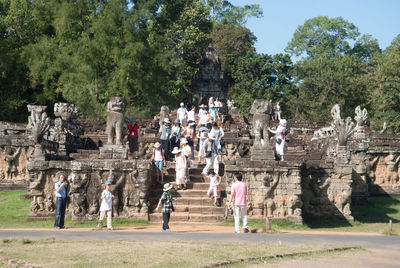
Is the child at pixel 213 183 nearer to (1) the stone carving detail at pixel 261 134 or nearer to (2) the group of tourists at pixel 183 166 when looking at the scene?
(2) the group of tourists at pixel 183 166

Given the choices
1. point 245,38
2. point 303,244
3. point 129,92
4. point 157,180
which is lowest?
point 303,244

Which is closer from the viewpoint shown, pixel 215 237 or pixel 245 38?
pixel 215 237

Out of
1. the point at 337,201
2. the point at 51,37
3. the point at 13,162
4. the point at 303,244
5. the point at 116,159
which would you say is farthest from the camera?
the point at 51,37

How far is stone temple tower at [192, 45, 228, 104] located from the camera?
40.5 meters

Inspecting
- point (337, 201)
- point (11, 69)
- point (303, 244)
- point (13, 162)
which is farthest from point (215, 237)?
point (11, 69)

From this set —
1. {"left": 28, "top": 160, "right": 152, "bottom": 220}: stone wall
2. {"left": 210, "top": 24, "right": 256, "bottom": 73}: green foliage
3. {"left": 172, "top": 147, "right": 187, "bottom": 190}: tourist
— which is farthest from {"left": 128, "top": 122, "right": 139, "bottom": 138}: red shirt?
{"left": 210, "top": 24, "right": 256, "bottom": 73}: green foliage

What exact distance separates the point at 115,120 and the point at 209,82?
2242 centimetres

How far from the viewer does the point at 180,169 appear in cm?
1827

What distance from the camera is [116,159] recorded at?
18156mm

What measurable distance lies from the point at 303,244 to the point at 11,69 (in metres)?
30.8

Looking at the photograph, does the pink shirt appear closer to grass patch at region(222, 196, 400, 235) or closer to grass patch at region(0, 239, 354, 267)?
grass patch at region(222, 196, 400, 235)

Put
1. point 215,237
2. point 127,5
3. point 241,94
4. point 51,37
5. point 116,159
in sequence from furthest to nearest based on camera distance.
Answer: point 241,94 → point 51,37 → point 127,5 → point 116,159 → point 215,237

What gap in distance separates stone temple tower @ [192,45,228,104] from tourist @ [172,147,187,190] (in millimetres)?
21890

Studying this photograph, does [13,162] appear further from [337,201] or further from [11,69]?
[11,69]
